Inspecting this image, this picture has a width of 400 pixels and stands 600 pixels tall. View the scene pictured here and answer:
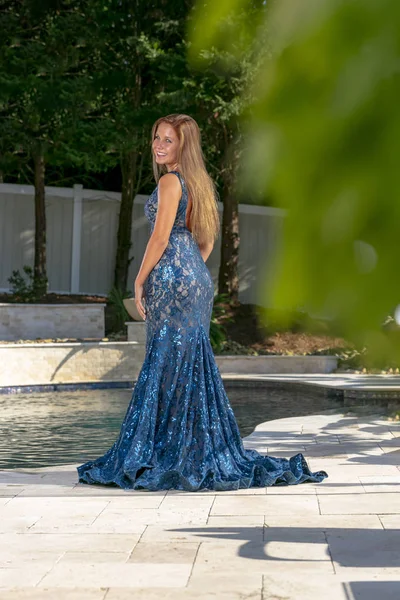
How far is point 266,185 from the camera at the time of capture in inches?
24.0

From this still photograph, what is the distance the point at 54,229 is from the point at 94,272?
3.86 ft

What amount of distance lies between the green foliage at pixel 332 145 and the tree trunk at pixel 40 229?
18.0 m

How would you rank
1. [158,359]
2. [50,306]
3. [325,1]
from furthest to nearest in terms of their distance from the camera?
[50,306] < [158,359] < [325,1]

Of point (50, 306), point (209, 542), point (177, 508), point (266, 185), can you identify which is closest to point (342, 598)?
point (209, 542)

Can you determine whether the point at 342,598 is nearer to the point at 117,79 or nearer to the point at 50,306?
the point at 50,306

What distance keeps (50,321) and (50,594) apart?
542 inches

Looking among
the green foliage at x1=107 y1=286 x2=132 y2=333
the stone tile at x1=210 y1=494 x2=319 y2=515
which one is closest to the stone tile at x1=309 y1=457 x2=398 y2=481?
the stone tile at x1=210 y1=494 x2=319 y2=515

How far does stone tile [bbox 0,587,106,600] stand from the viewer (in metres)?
3.38

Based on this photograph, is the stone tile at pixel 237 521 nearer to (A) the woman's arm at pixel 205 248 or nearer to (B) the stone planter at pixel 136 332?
(A) the woman's arm at pixel 205 248

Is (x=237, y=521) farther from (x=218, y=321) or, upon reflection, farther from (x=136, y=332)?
(x=218, y=321)

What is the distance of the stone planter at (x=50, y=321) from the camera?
54.9ft

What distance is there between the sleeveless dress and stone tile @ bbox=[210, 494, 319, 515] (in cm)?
44

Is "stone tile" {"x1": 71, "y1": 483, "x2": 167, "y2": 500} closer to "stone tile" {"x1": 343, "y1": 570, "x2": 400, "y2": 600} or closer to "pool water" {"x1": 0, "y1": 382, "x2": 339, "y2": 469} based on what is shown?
"pool water" {"x1": 0, "y1": 382, "x2": 339, "y2": 469}

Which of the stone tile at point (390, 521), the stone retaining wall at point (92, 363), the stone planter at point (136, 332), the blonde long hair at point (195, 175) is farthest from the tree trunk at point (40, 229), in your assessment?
the stone tile at point (390, 521)
